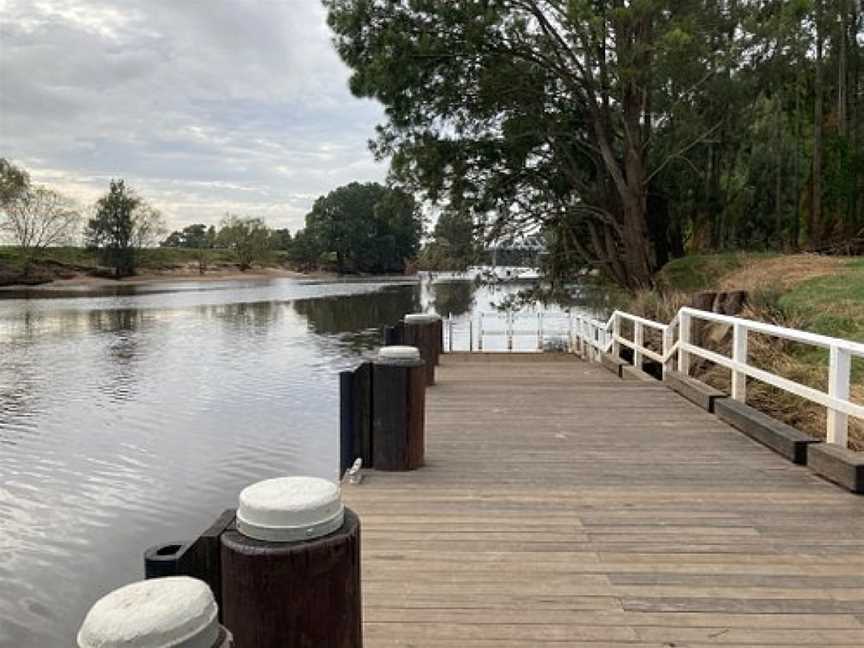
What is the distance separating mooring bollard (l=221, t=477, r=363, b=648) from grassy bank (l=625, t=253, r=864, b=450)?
459 cm

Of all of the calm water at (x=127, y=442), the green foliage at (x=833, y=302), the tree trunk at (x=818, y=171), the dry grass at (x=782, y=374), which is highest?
the tree trunk at (x=818, y=171)

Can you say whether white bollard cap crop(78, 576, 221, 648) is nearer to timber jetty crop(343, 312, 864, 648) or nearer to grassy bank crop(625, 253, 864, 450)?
timber jetty crop(343, 312, 864, 648)

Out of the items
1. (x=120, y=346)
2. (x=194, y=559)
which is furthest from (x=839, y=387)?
(x=120, y=346)

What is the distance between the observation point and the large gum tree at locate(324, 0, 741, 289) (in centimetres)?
1484

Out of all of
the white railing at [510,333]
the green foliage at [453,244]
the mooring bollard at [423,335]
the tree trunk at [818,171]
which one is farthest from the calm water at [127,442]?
the tree trunk at [818,171]

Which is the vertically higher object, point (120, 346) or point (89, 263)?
point (89, 263)

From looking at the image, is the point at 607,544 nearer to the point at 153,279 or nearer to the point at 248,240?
the point at 153,279

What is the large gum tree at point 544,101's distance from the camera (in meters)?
14.8

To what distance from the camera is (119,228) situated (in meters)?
72.0

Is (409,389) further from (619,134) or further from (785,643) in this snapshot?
(619,134)

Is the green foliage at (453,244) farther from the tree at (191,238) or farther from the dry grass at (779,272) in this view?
the tree at (191,238)

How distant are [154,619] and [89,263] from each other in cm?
7978

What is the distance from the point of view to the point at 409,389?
470 cm

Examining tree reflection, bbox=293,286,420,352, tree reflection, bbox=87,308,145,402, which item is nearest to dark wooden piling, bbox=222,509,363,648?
tree reflection, bbox=87,308,145,402
